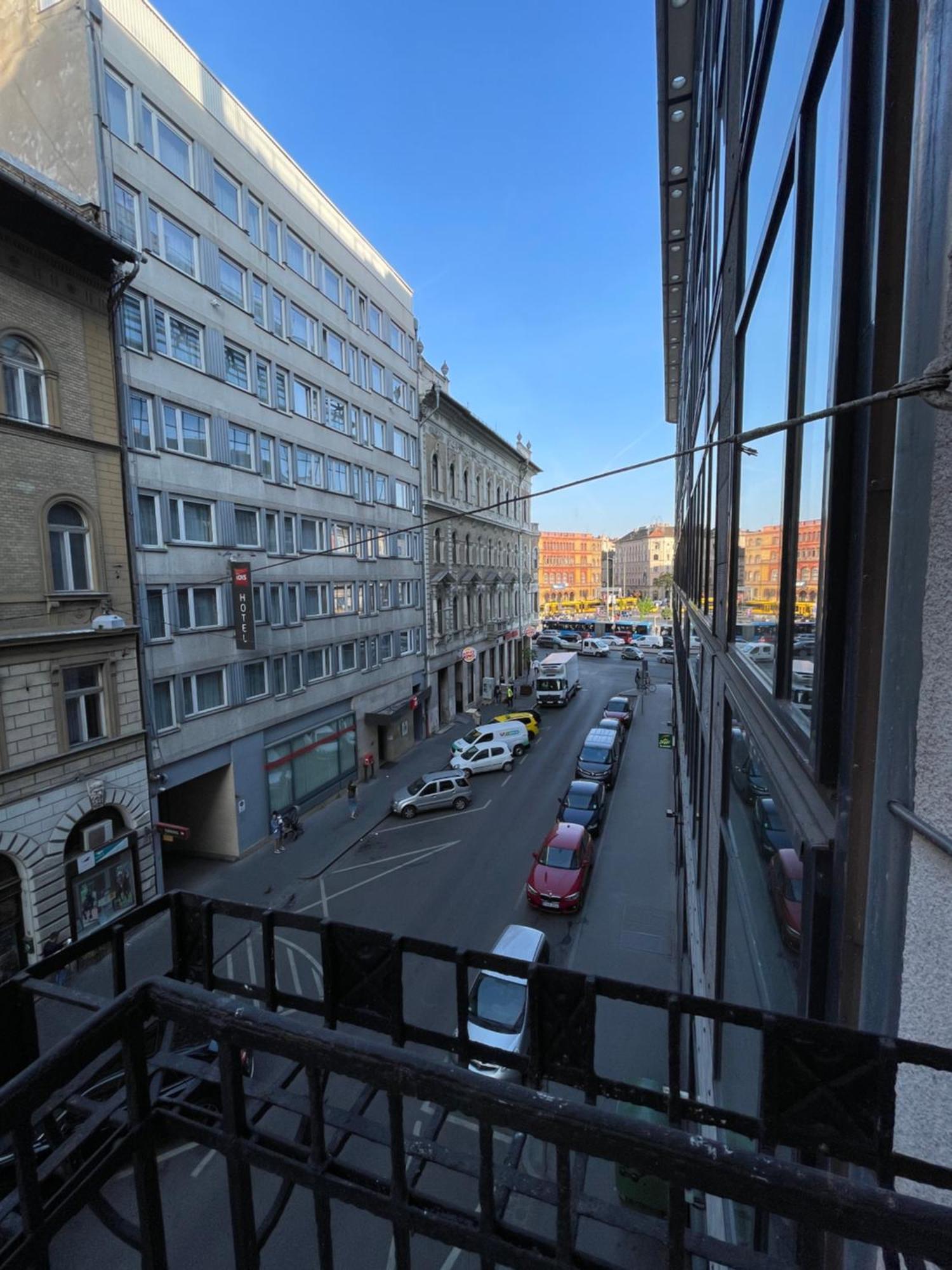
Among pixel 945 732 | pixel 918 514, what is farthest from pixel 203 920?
pixel 918 514

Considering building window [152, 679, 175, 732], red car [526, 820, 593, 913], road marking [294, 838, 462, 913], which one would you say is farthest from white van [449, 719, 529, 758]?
building window [152, 679, 175, 732]

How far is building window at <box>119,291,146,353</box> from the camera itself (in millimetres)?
13867

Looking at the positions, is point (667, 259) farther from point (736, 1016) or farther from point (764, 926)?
point (736, 1016)

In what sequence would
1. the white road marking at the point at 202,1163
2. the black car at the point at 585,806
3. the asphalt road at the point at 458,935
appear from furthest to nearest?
the black car at the point at 585,806 → the white road marking at the point at 202,1163 → the asphalt road at the point at 458,935

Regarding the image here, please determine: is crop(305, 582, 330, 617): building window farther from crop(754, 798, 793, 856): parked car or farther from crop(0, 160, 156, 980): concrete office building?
crop(754, 798, 793, 856): parked car

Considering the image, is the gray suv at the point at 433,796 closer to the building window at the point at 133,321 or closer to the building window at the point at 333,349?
the building window at the point at 133,321

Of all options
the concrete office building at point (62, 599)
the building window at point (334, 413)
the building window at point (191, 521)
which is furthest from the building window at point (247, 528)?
the building window at point (334, 413)

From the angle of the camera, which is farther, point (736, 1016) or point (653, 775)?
point (653, 775)

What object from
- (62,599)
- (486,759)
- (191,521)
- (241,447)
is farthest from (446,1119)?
(486,759)

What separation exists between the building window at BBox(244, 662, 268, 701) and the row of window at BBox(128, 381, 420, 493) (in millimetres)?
5882

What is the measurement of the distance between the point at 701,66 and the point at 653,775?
2180cm

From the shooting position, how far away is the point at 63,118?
13.1m

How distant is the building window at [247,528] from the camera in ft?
58.2

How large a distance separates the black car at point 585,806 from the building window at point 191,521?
13.4 m
